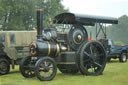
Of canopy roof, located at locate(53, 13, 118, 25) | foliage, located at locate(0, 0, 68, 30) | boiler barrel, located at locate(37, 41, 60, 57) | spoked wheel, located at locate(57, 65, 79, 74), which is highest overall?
foliage, located at locate(0, 0, 68, 30)

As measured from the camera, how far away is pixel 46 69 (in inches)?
364

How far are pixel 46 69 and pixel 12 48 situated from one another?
399 centimetres

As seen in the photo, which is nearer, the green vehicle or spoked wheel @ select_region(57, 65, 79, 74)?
spoked wheel @ select_region(57, 65, 79, 74)

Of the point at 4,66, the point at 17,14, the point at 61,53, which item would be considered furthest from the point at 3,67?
the point at 17,14

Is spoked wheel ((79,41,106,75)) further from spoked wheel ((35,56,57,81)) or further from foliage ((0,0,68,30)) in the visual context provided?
foliage ((0,0,68,30))

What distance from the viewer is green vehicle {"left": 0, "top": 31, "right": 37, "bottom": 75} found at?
1221 cm

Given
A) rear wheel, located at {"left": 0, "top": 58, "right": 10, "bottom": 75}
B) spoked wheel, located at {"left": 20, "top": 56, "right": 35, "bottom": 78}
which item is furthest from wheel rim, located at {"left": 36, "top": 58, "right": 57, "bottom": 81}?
rear wheel, located at {"left": 0, "top": 58, "right": 10, "bottom": 75}

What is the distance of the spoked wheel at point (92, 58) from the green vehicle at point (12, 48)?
3.43 m

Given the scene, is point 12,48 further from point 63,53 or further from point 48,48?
point 48,48

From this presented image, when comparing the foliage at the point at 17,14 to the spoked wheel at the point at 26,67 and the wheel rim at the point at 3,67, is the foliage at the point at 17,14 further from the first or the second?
the spoked wheel at the point at 26,67

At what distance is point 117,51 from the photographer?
18234 mm

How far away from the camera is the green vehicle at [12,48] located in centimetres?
1221

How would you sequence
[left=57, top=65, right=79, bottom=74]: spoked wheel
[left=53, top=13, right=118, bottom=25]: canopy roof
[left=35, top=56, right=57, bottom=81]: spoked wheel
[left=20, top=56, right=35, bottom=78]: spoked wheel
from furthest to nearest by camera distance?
[left=57, top=65, right=79, bottom=74]: spoked wheel
[left=53, top=13, right=118, bottom=25]: canopy roof
[left=20, top=56, right=35, bottom=78]: spoked wheel
[left=35, top=56, right=57, bottom=81]: spoked wheel

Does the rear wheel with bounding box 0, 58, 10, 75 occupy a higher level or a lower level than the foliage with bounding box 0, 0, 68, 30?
lower
